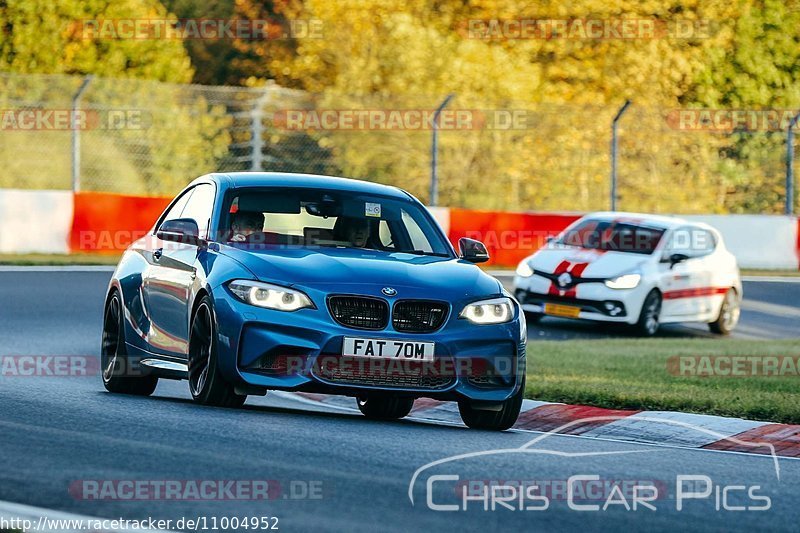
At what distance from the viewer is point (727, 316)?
2081 centimetres

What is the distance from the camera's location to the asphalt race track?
21.4ft

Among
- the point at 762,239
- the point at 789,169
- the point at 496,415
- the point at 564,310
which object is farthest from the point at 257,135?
the point at 496,415

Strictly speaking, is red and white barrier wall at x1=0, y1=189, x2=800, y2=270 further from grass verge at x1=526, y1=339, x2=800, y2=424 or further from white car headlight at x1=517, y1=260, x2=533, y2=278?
grass verge at x1=526, y1=339, x2=800, y2=424

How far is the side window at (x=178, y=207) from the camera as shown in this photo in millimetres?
11234

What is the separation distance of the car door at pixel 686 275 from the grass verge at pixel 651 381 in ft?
4.13

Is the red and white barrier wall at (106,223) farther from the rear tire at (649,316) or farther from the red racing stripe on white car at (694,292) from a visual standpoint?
the rear tire at (649,316)

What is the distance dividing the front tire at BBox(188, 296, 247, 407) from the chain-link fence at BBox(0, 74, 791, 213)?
19157 mm

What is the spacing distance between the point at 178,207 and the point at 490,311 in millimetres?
2827

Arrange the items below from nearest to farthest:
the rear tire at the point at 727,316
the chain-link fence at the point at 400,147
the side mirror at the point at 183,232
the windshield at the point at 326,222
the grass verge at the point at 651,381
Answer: the side mirror at the point at 183,232
the windshield at the point at 326,222
the grass verge at the point at 651,381
the rear tire at the point at 727,316
the chain-link fence at the point at 400,147

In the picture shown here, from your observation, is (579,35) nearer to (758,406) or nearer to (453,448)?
(758,406)

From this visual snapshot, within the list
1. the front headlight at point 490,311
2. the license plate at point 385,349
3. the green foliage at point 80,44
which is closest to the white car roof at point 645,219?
the front headlight at point 490,311

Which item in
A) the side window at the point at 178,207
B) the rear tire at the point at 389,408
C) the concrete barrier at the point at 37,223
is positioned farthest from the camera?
the concrete barrier at the point at 37,223

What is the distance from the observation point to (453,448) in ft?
27.9

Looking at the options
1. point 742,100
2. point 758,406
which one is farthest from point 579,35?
point 758,406
